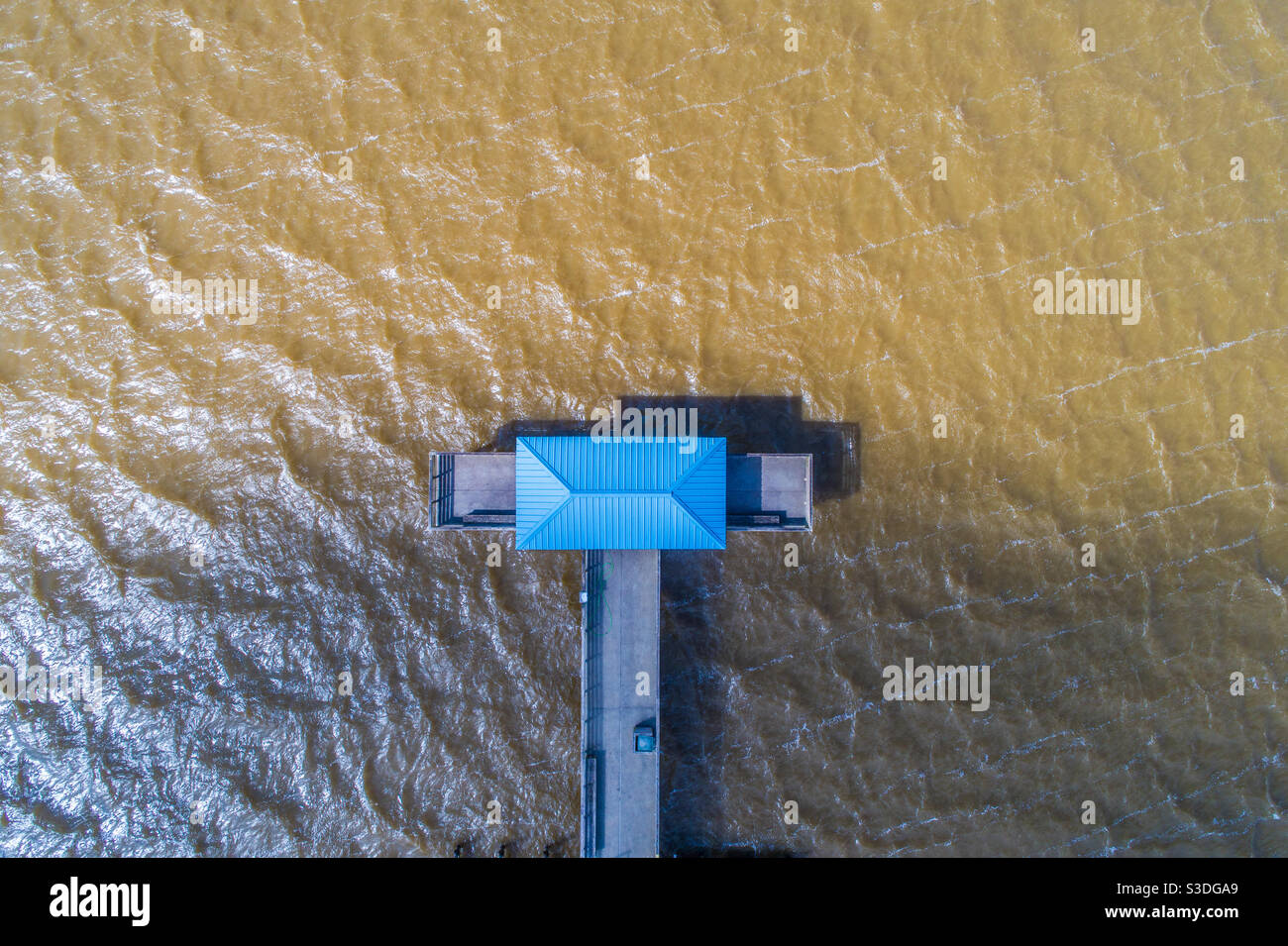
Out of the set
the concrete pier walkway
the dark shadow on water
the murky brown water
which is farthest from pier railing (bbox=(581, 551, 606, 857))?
the dark shadow on water

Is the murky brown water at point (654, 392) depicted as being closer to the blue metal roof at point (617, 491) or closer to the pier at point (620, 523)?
the pier at point (620, 523)

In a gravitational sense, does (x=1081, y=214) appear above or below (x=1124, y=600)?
above

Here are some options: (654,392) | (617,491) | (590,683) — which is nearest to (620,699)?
(590,683)

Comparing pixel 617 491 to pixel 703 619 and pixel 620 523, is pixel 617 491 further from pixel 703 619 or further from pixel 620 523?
pixel 703 619

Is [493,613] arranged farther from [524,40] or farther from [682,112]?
[524,40]

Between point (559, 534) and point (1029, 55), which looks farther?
point (1029, 55)

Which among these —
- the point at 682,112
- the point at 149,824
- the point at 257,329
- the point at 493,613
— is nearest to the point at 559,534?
the point at 493,613

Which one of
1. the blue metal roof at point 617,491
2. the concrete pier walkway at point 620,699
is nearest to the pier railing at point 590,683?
the concrete pier walkway at point 620,699
